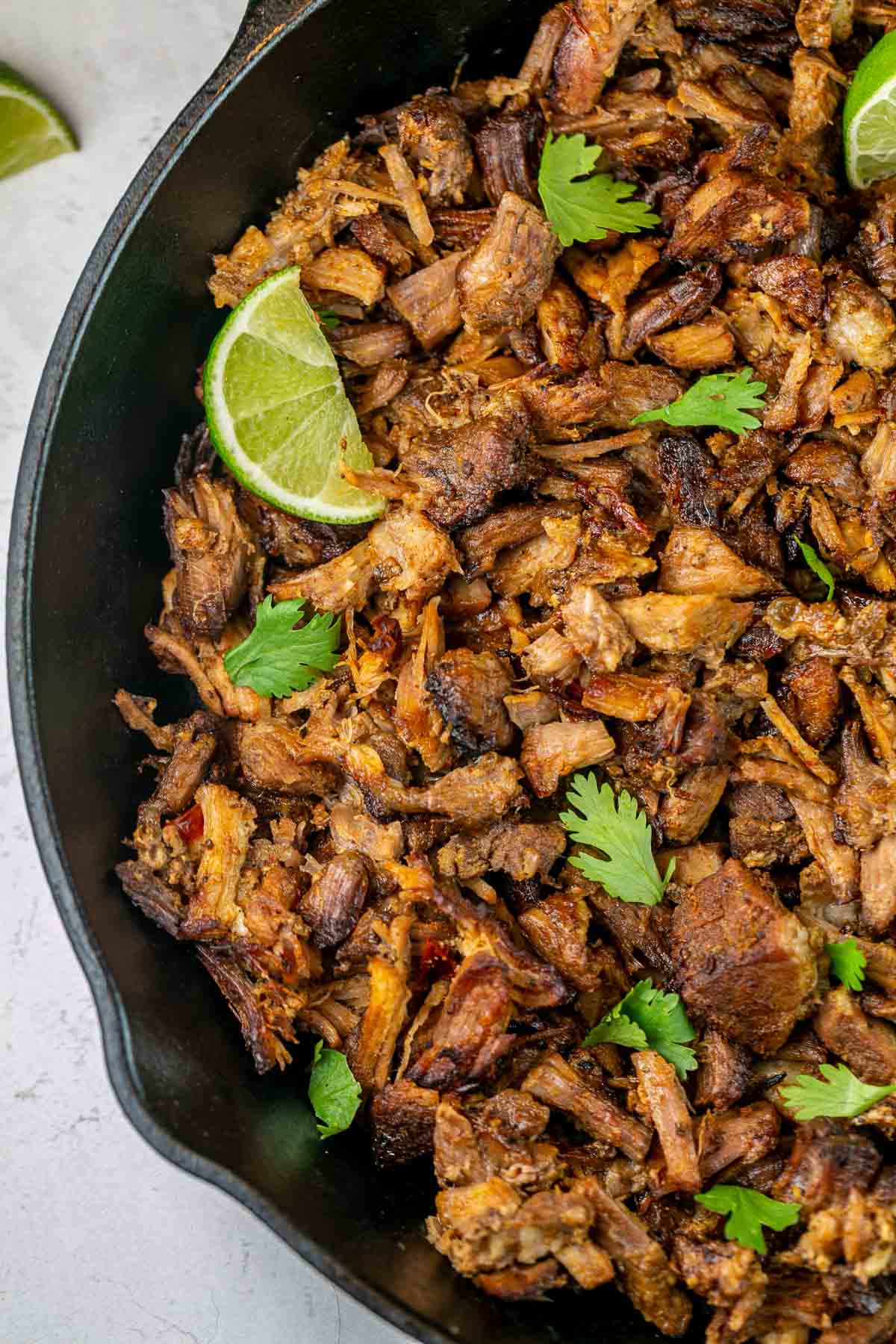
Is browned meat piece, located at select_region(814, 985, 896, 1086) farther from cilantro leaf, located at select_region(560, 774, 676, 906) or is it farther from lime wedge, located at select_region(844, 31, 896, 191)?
lime wedge, located at select_region(844, 31, 896, 191)

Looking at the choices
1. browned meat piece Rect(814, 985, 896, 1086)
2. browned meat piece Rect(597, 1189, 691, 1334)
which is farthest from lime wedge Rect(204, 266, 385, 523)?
browned meat piece Rect(597, 1189, 691, 1334)

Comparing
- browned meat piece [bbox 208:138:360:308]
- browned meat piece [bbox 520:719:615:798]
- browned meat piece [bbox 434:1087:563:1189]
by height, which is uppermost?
browned meat piece [bbox 208:138:360:308]

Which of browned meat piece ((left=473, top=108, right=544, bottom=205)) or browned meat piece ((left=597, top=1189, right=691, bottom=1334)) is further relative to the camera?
browned meat piece ((left=473, top=108, right=544, bottom=205))

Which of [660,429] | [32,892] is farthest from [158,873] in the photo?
[660,429]

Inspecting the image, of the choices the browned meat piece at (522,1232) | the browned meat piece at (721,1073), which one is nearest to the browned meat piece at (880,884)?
the browned meat piece at (721,1073)


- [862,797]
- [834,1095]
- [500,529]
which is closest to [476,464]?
[500,529]

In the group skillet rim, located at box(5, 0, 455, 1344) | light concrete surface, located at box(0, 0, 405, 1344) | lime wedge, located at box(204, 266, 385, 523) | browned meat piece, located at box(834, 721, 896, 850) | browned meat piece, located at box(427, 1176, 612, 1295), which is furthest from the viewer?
light concrete surface, located at box(0, 0, 405, 1344)

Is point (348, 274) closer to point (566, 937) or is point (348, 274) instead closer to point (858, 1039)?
point (566, 937)
